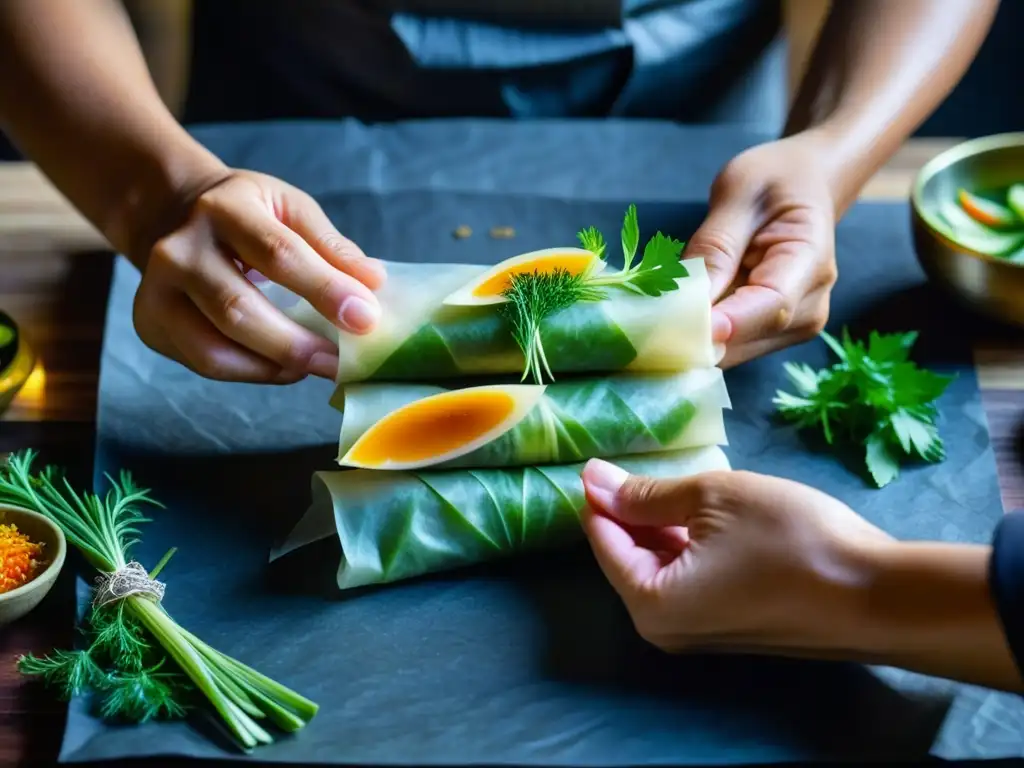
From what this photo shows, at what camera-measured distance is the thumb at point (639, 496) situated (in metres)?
1.71

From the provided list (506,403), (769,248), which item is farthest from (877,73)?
(506,403)

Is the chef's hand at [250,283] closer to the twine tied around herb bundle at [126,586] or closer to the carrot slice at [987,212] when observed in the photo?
the twine tied around herb bundle at [126,586]

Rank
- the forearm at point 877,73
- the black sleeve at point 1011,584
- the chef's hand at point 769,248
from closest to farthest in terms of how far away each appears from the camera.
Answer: the black sleeve at point 1011,584 → the chef's hand at point 769,248 → the forearm at point 877,73

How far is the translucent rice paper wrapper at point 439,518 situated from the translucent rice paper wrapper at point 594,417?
0.14 feet

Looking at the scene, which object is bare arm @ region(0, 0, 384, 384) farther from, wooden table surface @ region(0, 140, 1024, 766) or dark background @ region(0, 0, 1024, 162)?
dark background @ region(0, 0, 1024, 162)

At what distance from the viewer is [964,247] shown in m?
2.21

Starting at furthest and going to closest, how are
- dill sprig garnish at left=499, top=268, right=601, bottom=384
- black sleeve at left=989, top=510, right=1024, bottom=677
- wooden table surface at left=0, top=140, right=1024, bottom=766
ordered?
dill sprig garnish at left=499, top=268, right=601, bottom=384
wooden table surface at left=0, top=140, right=1024, bottom=766
black sleeve at left=989, top=510, right=1024, bottom=677

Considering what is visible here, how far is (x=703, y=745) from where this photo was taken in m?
1.62

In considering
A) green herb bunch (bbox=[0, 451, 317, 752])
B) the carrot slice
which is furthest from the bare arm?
the carrot slice

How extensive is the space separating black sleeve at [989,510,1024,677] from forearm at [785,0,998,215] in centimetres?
100

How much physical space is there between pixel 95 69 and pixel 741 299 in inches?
54.3

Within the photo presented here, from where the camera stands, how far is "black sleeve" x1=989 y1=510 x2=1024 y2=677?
144 centimetres

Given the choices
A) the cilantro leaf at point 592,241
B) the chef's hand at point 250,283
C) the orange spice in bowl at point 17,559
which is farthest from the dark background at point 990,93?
the orange spice in bowl at point 17,559

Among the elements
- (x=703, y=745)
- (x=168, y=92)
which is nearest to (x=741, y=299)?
(x=703, y=745)
